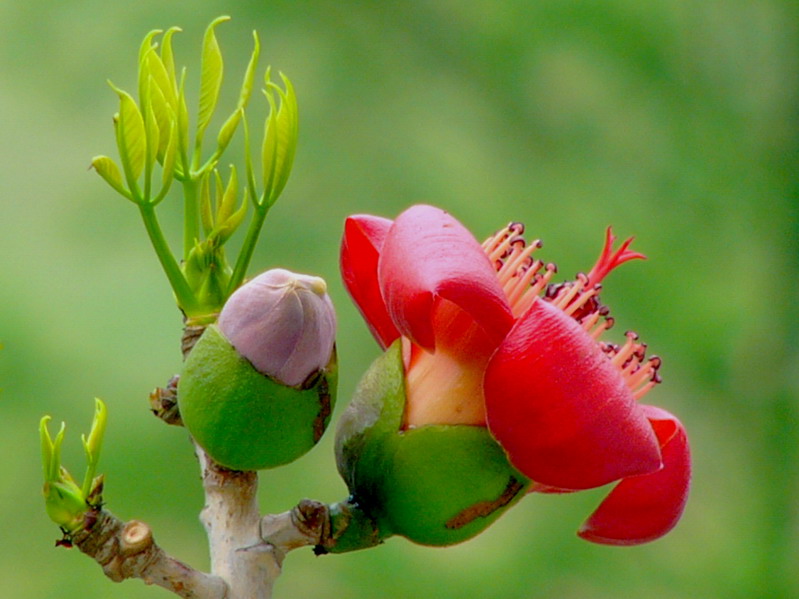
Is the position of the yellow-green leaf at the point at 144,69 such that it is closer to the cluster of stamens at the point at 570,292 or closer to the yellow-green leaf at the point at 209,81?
the yellow-green leaf at the point at 209,81

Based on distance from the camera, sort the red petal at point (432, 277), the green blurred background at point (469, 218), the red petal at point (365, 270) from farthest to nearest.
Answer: the green blurred background at point (469, 218)
the red petal at point (365, 270)
the red petal at point (432, 277)

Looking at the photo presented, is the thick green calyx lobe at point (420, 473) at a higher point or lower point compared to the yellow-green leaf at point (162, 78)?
lower

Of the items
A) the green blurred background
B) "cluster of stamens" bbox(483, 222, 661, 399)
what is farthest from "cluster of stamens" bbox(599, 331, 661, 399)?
the green blurred background

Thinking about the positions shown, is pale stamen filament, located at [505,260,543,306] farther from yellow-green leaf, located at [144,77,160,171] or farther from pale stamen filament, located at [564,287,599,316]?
yellow-green leaf, located at [144,77,160,171]

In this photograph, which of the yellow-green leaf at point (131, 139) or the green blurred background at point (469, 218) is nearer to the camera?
the yellow-green leaf at point (131, 139)

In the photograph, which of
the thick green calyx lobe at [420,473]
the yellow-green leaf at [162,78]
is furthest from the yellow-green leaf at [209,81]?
the thick green calyx lobe at [420,473]

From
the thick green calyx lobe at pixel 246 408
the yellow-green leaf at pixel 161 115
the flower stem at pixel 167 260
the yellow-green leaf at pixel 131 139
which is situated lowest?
the thick green calyx lobe at pixel 246 408
